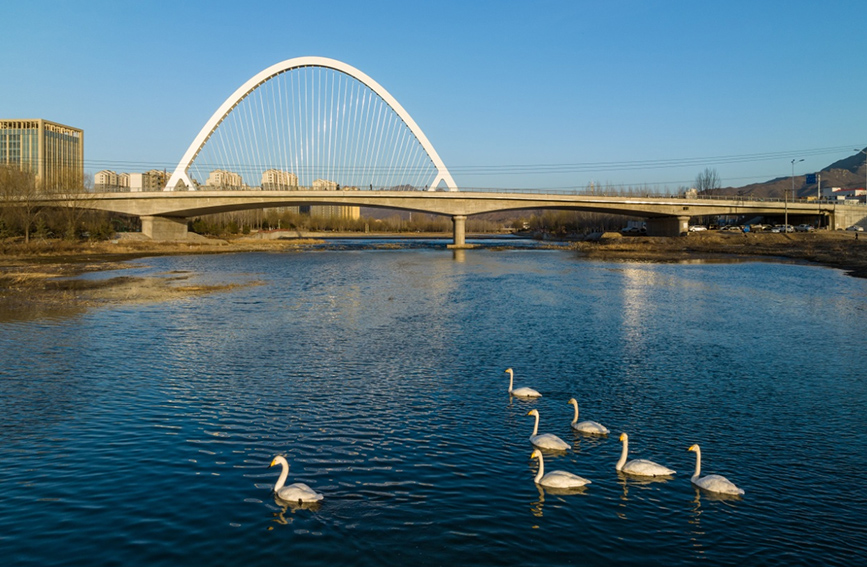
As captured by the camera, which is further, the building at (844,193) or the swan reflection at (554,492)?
the building at (844,193)

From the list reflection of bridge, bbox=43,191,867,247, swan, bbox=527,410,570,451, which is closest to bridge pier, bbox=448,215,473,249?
reflection of bridge, bbox=43,191,867,247

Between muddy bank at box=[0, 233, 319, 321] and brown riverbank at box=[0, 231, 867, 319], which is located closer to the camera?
muddy bank at box=[0, 233, 319, 321]

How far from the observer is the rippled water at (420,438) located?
777 centimetres

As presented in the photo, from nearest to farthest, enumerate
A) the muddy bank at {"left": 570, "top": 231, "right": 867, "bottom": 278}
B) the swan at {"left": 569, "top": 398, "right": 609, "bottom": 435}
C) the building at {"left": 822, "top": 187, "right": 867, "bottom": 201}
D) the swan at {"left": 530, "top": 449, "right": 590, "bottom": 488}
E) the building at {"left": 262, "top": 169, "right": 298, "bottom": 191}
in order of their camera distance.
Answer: the swan at {"left": 530, "top": 449, "right": 590, "bottom": 488} → the swan at {"left": 569, "top": 398, "right": 609, "bottom": 435} → the muddy bank at {"left": 570, "top": 231, "right": 867, "bottom": 278} → the building at {"left": 262, "top": 169, "right": 298, "bottom": 191} → the building at {"left": 822, "top": 187, "right": 867, "bottom": 201}

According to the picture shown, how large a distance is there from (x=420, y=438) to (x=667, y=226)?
84.6 m

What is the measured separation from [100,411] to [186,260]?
1861 inches

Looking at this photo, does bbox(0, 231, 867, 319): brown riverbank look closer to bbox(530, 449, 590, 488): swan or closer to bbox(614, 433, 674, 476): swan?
bbox(530, 449, 590, 488): swan

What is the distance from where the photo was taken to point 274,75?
8056 cm

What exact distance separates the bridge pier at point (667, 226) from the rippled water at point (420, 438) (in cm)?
6508

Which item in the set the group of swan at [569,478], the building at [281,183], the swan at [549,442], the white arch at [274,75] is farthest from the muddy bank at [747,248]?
the group of swan at [569,478]

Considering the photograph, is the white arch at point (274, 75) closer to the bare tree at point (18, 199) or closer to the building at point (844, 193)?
the bare tree at point (18, 199)

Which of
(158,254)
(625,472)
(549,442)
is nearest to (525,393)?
(549,442)

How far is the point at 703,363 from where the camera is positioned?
17000mm

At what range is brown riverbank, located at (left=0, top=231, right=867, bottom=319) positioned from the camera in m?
29.9
